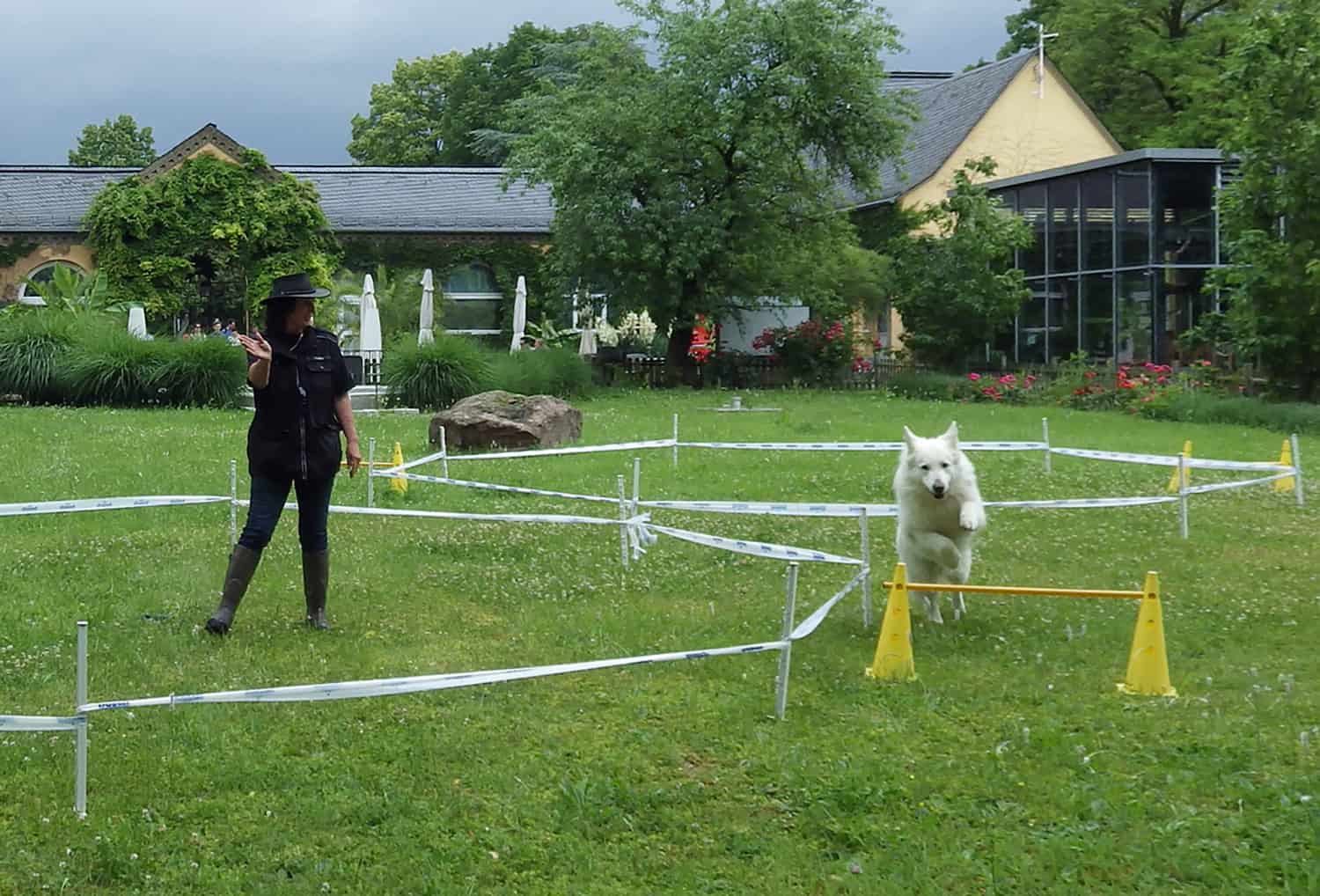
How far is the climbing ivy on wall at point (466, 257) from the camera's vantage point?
4184 cm

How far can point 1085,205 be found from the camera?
32594 mm

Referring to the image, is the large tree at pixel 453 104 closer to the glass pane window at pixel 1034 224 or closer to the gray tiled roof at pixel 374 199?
the gray tiled roof at pixel 374 199

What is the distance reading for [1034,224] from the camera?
34.5 meters

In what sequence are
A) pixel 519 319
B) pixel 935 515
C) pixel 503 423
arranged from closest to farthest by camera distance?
pixel 935 515 < pixel 503 423 < pixel 519 319

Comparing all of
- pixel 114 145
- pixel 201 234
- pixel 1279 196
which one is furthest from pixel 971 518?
pixel 114 145

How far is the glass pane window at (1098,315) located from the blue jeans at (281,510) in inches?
1058

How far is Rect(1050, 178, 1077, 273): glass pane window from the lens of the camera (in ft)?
108

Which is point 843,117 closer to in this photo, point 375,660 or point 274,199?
point 274,199

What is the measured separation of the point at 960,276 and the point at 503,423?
1773 centimetres

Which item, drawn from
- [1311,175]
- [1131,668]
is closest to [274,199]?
[1311,175]

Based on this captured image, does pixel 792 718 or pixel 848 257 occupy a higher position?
pixel 848 257

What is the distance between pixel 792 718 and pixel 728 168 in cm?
2673

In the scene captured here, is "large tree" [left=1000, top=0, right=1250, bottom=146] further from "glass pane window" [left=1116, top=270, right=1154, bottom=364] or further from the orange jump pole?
the orange jump pole

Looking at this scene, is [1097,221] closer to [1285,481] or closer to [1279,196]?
[1279,196]
